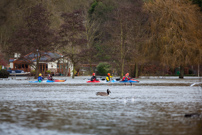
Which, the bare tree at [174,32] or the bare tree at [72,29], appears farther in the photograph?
the bare tree at [72,29]

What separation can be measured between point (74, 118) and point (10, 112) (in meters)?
3.38

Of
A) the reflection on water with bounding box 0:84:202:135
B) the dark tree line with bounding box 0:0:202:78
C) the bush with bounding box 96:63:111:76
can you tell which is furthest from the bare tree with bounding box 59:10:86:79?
the reflection on water with bounding box 0:84:202:135

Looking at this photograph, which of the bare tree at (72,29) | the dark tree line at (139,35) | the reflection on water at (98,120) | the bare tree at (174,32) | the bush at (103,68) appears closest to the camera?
the reflection on water at (98,120)

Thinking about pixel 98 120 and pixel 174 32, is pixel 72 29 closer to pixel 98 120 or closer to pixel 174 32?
pixel 174 32

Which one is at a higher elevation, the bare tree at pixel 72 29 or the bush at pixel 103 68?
the bare tree at pixel 72 29

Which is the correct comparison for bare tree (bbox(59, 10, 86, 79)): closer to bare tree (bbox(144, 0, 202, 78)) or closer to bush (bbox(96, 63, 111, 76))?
bush (bbox(96, 63, 111, 76))

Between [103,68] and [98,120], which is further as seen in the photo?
[103,68]

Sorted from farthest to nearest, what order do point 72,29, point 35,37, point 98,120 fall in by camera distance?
point 72,29 < point 35,37 < point 98,120

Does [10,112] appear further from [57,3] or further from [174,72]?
[57,3]

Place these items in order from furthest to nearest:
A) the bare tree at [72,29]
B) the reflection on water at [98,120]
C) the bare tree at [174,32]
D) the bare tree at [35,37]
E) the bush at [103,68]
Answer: the bush at [103,68]
the bare tree at [72,29]
the bare tree at [35,37]
the bare tree at [174,32]
the reflection on water at [98,120]

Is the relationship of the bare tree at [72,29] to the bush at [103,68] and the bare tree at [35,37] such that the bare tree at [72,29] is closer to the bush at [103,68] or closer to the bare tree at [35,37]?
the bare tree at [35,37]

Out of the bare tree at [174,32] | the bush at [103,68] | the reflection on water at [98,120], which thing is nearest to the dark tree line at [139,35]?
the bare tree at [174,32]


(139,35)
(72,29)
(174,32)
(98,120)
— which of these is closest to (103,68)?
(72,29)

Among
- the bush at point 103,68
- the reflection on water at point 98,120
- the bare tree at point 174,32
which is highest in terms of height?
the bare tree at point 174,32
